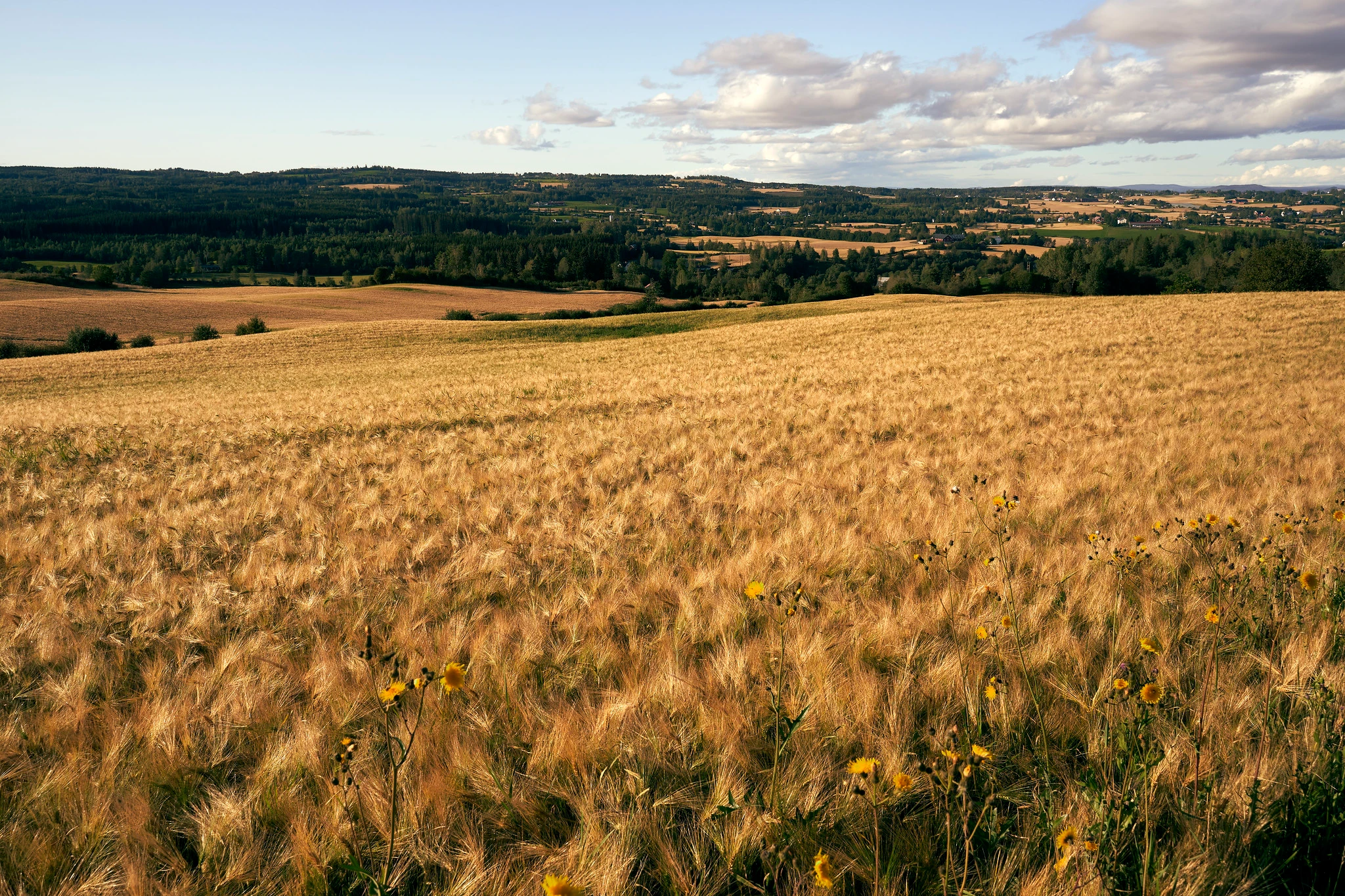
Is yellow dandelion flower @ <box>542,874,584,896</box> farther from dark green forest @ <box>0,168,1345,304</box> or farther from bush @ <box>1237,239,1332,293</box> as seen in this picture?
bush @ <box>1237,239,1332,293</box>

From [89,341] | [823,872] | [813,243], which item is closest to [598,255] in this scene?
[813,243]

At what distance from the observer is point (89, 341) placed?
4681cm

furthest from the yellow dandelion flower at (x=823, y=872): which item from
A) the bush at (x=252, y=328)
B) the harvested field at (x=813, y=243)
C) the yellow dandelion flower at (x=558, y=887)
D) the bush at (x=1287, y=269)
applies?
the harvested field at (x=813, y=243)

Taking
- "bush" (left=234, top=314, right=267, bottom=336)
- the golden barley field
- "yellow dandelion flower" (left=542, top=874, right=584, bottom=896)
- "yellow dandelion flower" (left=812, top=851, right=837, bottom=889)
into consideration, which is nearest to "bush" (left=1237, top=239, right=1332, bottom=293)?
the golden barley field

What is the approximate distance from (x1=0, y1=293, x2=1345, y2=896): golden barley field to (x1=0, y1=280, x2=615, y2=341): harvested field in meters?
56.2

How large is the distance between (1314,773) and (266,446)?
11.3 metres

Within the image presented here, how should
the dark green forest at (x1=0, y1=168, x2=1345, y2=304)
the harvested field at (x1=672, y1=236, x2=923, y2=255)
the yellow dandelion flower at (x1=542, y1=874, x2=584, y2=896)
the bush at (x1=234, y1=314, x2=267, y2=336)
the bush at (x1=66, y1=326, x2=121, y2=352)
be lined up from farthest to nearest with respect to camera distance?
the harvested field at (x1=672, y1=236, x2=923, y2=255) < the dark green forest at (x1=0, y1=168, x2=1345, y2=304) < the bush at (x1=234, y1=314, x2=267, y2=336) < the bush at (x1=66, y1=326, x2=121, y2=352) < the yellow dandelion flower at (x1=542, y1=874, x2=584, y2=896)

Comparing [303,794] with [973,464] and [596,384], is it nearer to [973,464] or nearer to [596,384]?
[973,464]

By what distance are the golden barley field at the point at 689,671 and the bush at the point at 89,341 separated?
5160 centimetres

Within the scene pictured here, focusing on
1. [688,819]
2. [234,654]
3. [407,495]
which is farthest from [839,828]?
[407,495]

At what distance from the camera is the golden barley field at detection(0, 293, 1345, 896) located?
6.41 feet

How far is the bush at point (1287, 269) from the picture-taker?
171 ft

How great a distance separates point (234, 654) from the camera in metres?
3.07

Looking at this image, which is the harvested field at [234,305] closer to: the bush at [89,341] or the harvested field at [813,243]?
the bush at [89,341]
